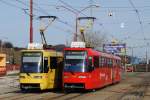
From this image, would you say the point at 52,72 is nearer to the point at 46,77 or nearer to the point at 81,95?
the point at 46,77

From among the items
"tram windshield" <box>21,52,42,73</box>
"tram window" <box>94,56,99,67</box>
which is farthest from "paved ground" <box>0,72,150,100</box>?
"tram window" <box>94,56,99,67</box>

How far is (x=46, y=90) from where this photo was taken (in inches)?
1385

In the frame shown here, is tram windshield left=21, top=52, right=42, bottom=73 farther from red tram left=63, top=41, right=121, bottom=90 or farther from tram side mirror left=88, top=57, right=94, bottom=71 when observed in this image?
tram side mirror left=88, top=57, right=94, bottom=71

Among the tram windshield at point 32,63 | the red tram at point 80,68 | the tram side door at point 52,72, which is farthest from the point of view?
the tram side door at point 52,72

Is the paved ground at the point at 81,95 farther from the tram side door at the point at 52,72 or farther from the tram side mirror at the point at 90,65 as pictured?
the tram side mirror at the point at 90,65

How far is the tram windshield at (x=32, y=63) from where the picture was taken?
31875 millimetres

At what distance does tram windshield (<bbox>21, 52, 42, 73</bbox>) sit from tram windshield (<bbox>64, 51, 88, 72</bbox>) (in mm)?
1765

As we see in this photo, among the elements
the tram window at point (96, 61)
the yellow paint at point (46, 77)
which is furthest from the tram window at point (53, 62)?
the tram window at point (96, 61)

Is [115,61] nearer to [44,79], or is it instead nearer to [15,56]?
[44,79]

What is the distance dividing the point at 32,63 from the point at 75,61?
2.83 metres

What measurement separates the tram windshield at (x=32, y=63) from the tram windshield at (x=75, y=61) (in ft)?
5.79

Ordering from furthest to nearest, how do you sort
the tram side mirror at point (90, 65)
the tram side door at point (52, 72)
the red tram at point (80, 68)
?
the tram side door at point (52, 72) → the tram side mirror at point (90, 65) → the red tram at point (80, 68)

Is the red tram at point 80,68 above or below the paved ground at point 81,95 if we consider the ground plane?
above

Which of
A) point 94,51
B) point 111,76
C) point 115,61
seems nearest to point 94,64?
point 94,51
